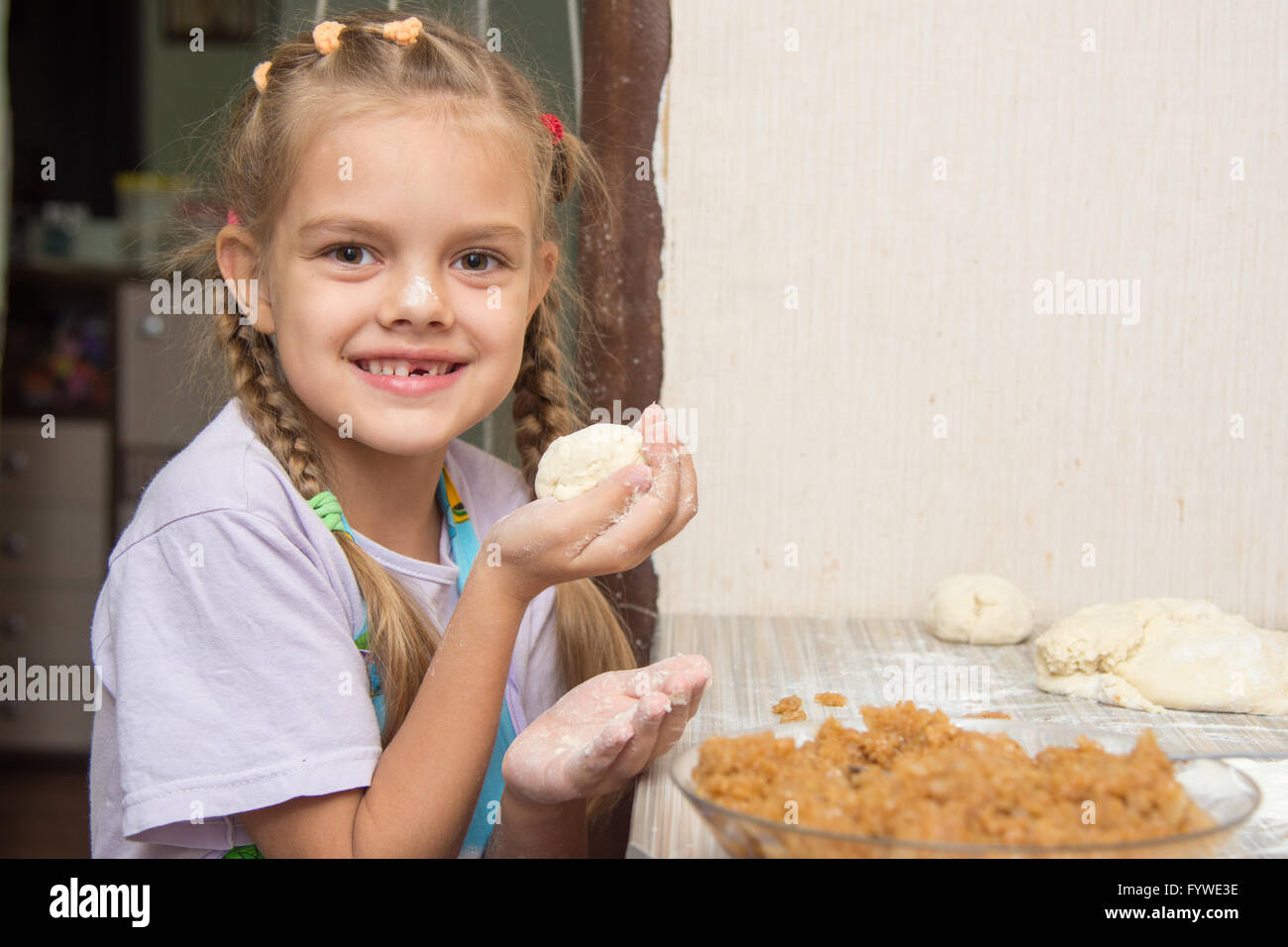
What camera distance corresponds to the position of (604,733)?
78 cm

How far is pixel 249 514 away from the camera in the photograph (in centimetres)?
95

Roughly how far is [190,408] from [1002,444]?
2125mm

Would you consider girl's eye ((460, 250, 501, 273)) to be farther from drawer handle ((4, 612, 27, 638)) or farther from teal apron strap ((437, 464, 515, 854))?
drawer handle ((4, 612, 27, 638))

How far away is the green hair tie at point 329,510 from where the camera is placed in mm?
1029

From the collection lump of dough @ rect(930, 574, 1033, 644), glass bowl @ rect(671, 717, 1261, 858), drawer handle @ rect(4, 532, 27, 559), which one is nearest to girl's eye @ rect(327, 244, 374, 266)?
glass bowl @ rect(671, 717, 1261, 858)

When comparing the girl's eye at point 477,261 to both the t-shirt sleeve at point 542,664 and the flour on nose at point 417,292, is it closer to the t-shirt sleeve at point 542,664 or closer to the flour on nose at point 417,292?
the flour on nose at point 417,292

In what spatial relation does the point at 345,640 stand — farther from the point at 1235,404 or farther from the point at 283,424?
the point at 1235,404

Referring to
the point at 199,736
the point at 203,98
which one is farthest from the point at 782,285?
the point at 203,98

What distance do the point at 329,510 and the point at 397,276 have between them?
21cm

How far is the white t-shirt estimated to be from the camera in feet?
2.90

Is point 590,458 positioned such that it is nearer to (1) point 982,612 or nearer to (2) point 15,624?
(1) point 982,612

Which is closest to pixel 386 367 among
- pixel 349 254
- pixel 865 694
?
pixel 349 254

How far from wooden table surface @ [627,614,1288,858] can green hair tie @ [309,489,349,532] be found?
Result: 1.17ft

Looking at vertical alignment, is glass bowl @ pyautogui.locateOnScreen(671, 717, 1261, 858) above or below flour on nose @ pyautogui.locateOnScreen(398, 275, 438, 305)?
below
